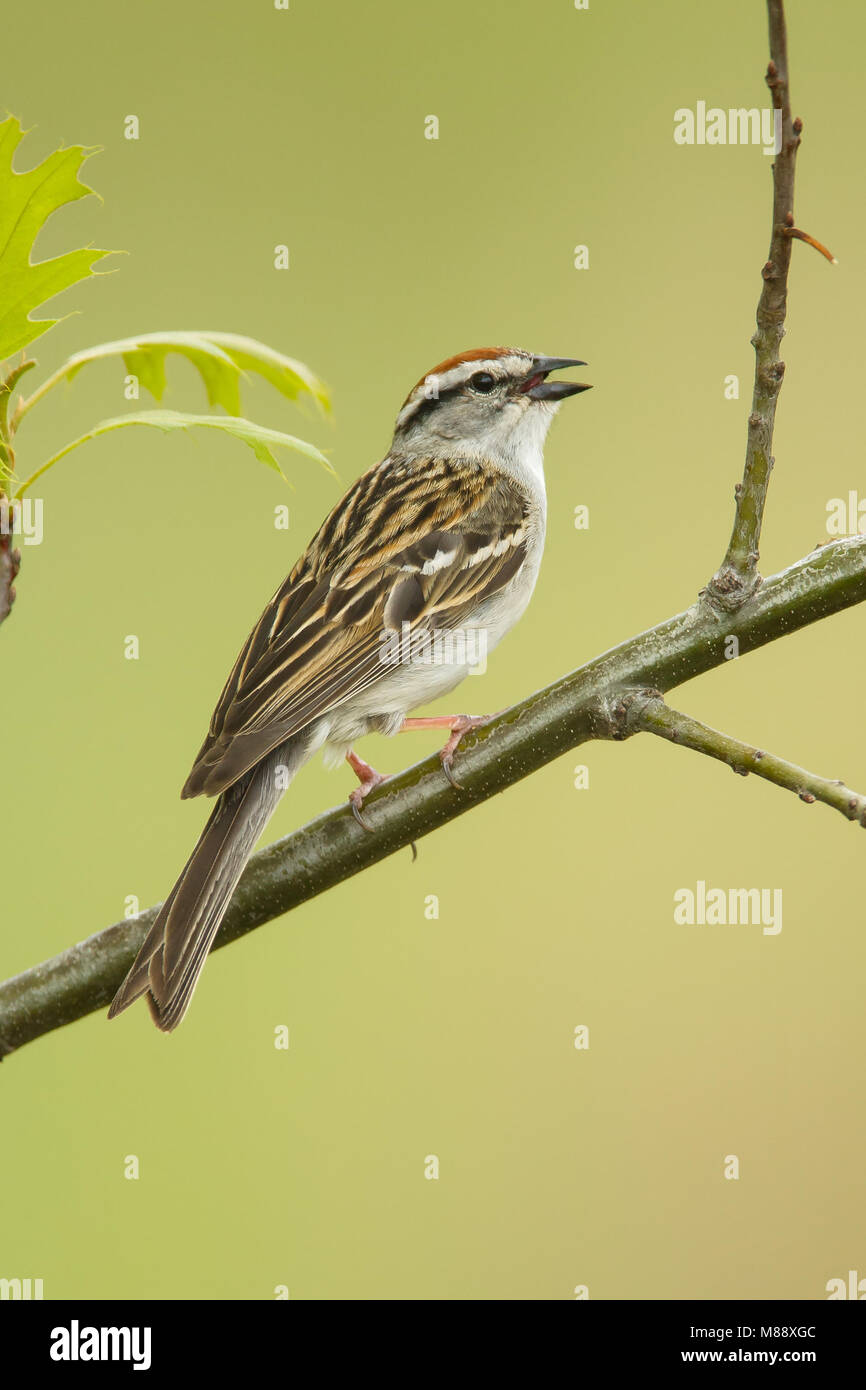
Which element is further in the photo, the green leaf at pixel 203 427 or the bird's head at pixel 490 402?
the bird's head at pixel 490 402

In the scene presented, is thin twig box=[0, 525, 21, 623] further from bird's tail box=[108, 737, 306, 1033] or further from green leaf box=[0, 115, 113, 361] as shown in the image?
bird's tail box=[108, 737, 306, 1033]

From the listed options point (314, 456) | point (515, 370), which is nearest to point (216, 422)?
point (314, 456)

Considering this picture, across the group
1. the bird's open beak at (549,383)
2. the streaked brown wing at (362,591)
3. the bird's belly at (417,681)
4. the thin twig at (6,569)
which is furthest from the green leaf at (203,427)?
the bird's open beak at (549,383)

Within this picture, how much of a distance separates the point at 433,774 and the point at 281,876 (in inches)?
10.0

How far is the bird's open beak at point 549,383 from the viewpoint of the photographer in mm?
2498

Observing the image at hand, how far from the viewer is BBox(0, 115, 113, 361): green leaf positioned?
136cm

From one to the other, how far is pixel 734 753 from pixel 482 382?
4.96 feet

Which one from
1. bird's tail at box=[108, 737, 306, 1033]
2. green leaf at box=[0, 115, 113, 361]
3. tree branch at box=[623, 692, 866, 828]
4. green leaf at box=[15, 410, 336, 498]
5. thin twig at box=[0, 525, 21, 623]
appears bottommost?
bird's tail at box=[108, 737, 306, 1033]

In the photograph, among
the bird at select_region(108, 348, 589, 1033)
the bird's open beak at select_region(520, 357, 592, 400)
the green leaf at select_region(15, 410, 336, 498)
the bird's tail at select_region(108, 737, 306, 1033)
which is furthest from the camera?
the bird's open beak at select_region(520, 357, 592, 400)

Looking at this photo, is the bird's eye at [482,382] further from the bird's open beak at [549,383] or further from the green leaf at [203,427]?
the green leaf at [203,427]

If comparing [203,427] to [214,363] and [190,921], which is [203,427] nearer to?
[214,363]

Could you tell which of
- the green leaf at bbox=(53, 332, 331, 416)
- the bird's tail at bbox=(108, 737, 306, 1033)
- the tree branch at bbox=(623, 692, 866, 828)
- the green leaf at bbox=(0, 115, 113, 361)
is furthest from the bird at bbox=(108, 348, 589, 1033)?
the green leaf at bbox=(0, 115, 113, 361)

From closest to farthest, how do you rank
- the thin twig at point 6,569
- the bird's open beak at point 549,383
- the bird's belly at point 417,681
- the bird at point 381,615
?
the thin twig at point 6,569 < the bird at point 381,615 < the bird's belly at point 417,681 < the bird's open beak at point 549,383

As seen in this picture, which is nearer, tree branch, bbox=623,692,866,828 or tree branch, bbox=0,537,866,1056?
tree branch, bbox=623,692,866,828
